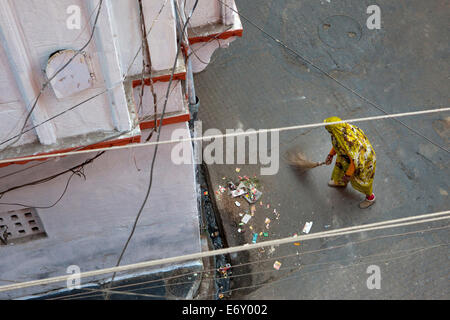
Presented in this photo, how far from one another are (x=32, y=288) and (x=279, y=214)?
376 centimetres

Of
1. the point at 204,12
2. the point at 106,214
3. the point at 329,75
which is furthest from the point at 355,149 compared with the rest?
the point at 106,214

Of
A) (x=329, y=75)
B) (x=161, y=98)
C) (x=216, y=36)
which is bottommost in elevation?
(x=329, y=75)

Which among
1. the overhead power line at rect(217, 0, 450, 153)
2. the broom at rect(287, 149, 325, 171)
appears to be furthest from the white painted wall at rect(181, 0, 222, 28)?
the broom at rect(287, 149, 325, 171)

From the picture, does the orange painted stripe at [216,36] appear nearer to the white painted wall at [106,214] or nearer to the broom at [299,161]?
the white painted wall at [106,214]

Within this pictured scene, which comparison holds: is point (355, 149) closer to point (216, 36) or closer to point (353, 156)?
point (353, 156)

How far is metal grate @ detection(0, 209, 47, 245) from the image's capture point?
5.85m

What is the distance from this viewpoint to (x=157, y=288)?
7.19m

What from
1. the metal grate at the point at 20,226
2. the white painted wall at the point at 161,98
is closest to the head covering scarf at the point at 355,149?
the white painted wall at the point at 161,98

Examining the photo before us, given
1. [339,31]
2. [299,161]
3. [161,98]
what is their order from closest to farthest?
A: [161,98] → [299,161] → [339,31]

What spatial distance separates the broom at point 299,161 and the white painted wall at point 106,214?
92.7 inches

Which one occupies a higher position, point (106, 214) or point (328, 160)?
point (106, 214)

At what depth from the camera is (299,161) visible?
8.38 m

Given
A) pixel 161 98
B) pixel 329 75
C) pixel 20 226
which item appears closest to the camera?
pixel 161 98

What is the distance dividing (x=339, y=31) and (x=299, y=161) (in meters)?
3.32
